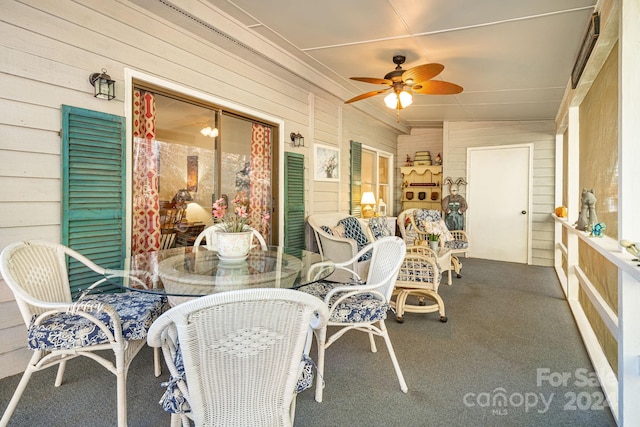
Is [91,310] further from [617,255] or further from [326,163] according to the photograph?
[326,163]

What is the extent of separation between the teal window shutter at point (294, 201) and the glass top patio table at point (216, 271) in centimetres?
179

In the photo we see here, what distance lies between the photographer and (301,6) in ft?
9.44

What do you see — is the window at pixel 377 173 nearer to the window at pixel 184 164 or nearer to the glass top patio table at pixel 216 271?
the window at pixel 184 164

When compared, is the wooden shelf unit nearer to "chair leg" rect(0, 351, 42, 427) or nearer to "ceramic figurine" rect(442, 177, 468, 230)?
"ceramic figurine" rect(442, 177, 468, 230)

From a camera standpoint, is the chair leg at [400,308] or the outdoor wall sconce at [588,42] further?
the chair leg at [400,308]

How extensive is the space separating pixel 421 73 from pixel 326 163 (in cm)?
237

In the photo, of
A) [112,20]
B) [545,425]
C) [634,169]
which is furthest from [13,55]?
[545,425]

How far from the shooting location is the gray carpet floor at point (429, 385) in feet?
6.33

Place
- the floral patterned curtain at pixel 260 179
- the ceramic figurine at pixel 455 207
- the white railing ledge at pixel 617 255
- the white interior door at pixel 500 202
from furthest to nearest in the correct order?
the ceramic figurine at pixel 455 207 → the white interior door at pixel 500 202 → the floral patterned curtain at pixel 260 179 → the white railing ledge at pixel 617 255

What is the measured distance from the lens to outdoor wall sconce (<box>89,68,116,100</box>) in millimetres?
2523

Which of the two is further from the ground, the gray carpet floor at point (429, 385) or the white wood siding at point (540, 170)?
the white wood siding at point (540, 170)

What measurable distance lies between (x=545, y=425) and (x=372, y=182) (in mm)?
5481

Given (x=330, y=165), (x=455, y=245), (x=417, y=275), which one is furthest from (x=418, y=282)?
(x=330, y=165)

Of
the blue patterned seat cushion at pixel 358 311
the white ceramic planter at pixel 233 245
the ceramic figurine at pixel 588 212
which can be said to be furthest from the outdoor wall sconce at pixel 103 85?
the ceramic figurine at pixel 588 212
